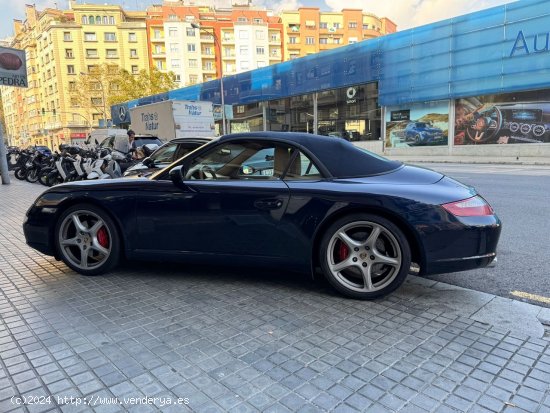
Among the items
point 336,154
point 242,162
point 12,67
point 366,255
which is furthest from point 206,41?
point 366,255

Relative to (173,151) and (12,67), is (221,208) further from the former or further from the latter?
(12,67)

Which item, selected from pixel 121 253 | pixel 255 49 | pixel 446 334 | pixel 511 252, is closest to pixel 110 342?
pixel 121 253

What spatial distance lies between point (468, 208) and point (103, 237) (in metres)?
3.41

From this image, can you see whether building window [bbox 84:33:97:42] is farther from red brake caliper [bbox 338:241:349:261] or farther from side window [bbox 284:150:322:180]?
red brake caliper [bbox 338:241:349:261]

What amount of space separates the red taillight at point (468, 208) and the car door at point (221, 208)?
133 cm

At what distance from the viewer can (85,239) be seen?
4.10 meters

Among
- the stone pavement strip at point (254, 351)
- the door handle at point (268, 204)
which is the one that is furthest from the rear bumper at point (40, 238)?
the door handle at point (268, 204)

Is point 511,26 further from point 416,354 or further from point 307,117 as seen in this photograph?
point 416,354

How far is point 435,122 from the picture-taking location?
84.0 feet

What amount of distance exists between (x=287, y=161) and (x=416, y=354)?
6.20ft

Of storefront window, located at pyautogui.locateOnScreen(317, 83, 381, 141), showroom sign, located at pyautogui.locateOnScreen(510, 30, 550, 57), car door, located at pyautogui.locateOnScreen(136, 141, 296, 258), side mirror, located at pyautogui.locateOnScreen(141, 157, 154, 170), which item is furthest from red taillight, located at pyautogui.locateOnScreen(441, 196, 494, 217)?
storefront window, located at pyautogui.locateOnScreen(317, 83, 381, 141)

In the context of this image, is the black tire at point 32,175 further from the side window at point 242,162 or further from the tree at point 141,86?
the tree at point 141,86

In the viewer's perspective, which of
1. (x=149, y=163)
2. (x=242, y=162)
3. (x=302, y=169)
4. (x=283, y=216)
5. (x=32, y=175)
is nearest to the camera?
(x=283, y=216)

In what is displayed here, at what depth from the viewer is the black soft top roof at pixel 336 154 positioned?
3.60m
